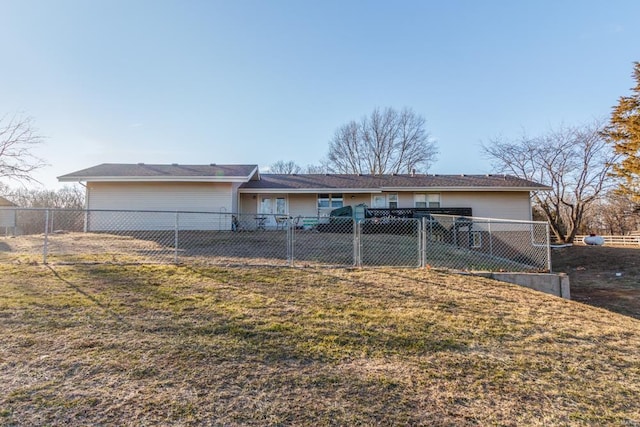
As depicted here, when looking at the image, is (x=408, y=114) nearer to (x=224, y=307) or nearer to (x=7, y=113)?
(x=7, y=113)

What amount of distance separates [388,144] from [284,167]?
14.0m

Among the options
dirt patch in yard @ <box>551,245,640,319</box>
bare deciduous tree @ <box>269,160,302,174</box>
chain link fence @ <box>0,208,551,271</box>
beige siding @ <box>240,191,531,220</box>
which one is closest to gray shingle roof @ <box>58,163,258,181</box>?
chain link fence @ <box>0,208,551,271</box>

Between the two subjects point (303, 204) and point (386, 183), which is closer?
point (303, 204)

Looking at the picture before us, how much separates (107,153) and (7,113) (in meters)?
6.90

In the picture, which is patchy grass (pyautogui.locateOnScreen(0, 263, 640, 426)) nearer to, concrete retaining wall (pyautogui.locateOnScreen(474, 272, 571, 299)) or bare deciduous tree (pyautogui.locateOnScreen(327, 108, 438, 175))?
concrete retaining wall (pyautogui.locateOnScreen(474, 272, 571, 299))

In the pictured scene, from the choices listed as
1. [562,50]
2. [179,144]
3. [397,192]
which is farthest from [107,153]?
[562,50]

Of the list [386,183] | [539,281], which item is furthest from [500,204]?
[539,281]

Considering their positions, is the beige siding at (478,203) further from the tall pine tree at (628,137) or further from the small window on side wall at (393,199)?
the tall pine tree at (628,137)

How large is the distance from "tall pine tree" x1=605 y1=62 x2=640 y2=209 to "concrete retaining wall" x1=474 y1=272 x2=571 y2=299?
15.5 meters

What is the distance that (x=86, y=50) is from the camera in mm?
10648

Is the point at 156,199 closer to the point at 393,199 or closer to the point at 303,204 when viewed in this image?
the point at 303,204

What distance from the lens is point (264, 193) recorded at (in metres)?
15.9

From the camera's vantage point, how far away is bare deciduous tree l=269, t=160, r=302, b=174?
39.6m

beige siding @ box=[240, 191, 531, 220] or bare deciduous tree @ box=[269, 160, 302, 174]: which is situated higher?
bare deciduous tree @ box=[269, 160, 302, 174]
